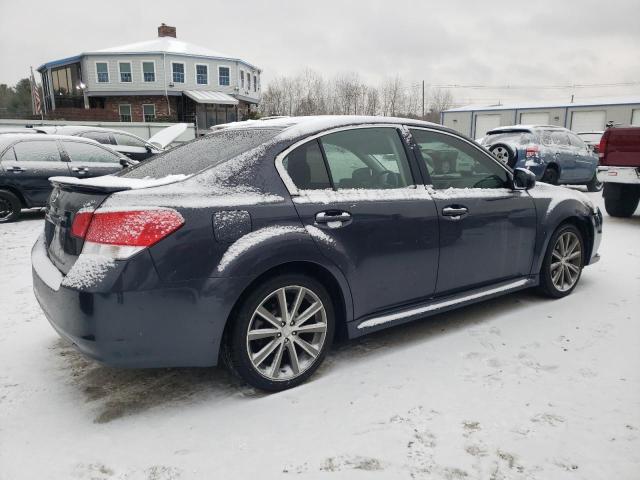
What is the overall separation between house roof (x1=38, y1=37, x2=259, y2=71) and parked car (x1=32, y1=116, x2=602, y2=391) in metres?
→ 37.9

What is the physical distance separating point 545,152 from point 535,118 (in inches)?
1352

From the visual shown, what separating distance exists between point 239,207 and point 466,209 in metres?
1.84

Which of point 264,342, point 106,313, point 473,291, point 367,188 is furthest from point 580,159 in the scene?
point 106,313

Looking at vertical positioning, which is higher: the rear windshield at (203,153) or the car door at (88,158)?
the rear windshield at (203,153)

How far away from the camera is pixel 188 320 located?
267 cm

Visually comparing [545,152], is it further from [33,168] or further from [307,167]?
[33,168]

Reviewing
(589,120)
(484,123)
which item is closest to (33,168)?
(589,120)

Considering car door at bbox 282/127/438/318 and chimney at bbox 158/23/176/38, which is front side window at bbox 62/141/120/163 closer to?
car door at bbox 282/127/438/318

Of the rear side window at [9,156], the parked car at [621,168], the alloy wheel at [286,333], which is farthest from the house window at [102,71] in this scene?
the alloy wheel at [286,333]

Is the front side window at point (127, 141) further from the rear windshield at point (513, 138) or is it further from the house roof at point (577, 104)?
the house roof at point (577, 104)

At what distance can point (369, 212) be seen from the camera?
326 centimetres

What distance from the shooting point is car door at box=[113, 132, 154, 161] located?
11.8m

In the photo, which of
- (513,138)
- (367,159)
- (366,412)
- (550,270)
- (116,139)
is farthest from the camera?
(513,138)

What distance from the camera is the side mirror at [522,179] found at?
422 cm
